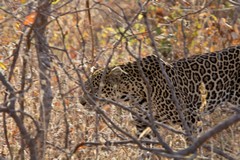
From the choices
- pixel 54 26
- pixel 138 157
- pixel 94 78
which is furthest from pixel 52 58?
pixel 54 26

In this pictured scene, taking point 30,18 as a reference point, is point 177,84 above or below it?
below

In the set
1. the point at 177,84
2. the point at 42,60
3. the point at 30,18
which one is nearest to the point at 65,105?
the point at 42,60

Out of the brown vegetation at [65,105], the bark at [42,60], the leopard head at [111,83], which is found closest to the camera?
the brown vegetation at [65,105]

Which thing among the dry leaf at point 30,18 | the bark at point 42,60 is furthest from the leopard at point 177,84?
the dry leaf at point 30,18

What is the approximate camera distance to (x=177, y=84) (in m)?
6.71

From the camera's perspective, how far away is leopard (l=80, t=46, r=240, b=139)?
257 inches

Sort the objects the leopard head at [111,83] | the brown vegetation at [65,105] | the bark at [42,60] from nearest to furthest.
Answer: the brown vegetation at [65,105], the bark at [42,60], the leopard head at [111,83]

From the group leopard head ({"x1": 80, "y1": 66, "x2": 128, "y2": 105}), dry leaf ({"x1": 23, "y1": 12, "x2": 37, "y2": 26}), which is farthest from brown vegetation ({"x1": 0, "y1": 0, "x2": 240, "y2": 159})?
A: leopard head ({"x1": 80, "y1": 66, "x2": 128, "y2": 105})

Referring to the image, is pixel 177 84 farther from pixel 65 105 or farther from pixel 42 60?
pixel 42 60

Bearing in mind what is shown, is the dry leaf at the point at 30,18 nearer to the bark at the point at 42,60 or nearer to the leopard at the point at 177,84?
the bark at the point at 42,60

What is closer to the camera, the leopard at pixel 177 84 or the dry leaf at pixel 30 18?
the dry leaf at pixel 30 18

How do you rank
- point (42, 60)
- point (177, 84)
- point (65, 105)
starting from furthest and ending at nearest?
1. point (177, 84)
2. point (65, 105)
3. point (42, 60)

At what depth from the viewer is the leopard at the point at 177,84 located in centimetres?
652

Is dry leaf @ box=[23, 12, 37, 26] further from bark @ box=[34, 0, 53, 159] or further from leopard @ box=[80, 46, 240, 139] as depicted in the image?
leopard @ box=[80, 46, 240, 139]
